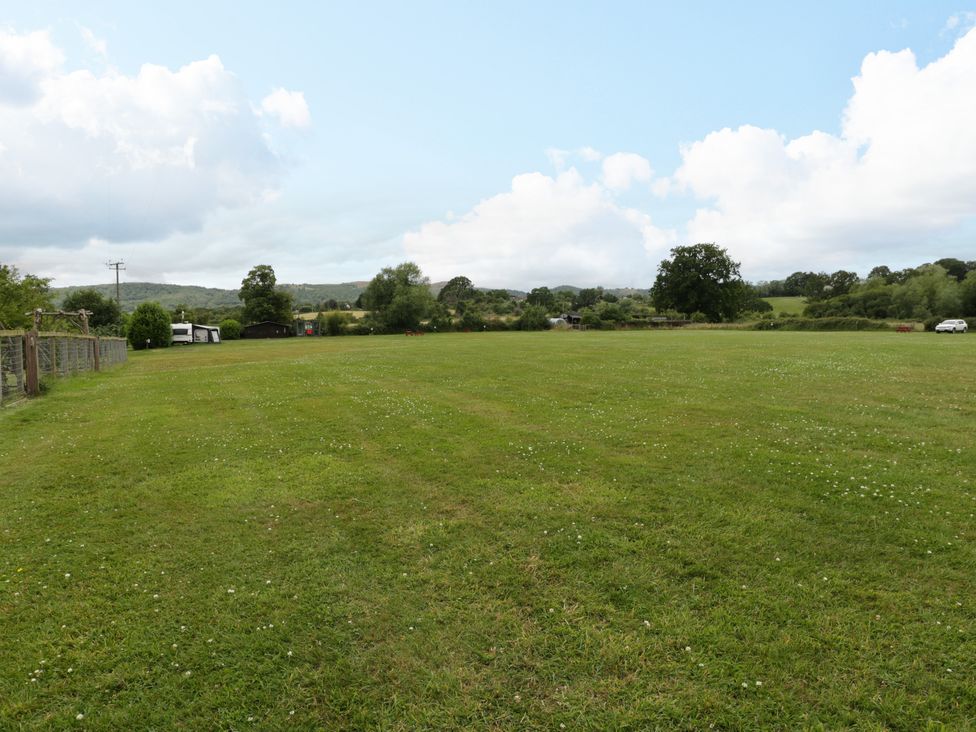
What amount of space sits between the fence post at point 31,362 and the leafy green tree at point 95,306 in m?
99.2

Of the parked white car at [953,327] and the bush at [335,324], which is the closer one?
the parked white car at [953,327]

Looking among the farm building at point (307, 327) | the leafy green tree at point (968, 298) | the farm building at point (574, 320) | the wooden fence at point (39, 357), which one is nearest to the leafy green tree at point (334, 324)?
the farm building at point (307, 327)

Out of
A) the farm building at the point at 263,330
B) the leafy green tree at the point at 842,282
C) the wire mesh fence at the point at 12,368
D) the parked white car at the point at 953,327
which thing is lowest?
the wire mesh fence at the point at 12,368

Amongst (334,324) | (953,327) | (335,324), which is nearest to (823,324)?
(953,327)

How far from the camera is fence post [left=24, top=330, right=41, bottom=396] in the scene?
18.4m

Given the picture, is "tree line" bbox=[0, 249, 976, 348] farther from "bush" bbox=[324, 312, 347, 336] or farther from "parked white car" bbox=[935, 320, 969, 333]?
"parked white car" bbox=[935, 320, 969, 333]

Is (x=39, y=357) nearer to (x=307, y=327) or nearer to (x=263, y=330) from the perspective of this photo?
(x=307, y=327)

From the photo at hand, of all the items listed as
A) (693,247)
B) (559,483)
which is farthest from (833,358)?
(693,247)

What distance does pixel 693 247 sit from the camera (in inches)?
4235

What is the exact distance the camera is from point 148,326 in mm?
66312

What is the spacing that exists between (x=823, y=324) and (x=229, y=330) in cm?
10890

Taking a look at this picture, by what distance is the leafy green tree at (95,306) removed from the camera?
3967 inches

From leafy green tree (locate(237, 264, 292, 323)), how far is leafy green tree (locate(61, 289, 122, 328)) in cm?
2397

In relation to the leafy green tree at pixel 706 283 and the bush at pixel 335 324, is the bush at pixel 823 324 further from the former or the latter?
the bush at pixel 335 324
